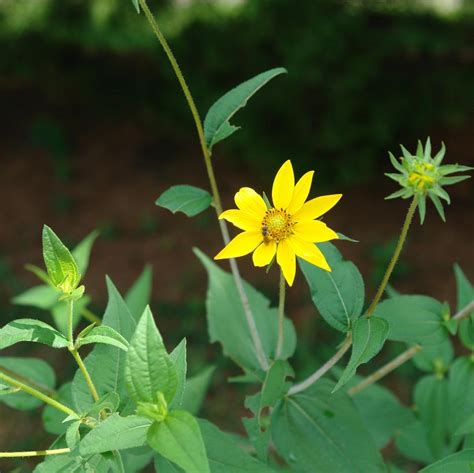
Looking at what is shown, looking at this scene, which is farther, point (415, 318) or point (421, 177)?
point (415, 318)

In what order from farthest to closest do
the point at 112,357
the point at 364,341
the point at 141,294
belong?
1. the point at 141,294
2. the point at 112,357
3. the point at 364,341

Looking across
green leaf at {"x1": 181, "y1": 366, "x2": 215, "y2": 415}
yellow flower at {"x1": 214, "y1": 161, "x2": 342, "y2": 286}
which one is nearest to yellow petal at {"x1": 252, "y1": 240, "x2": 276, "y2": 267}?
yellow flower at {"x1": 214, "y1": 161, "x2": 342, "y2": 286}

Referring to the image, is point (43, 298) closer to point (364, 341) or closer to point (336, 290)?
Answer: point (336, 290)

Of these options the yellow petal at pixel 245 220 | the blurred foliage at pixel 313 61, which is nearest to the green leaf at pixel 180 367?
the yellow petal at pixel 245 220

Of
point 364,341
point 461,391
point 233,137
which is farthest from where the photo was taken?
point 233,137

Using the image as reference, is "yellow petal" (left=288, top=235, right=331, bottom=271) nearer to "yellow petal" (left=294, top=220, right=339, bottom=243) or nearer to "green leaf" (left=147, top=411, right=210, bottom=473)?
"yellow petal" (left=294, top=220, right=339, bottom=243)

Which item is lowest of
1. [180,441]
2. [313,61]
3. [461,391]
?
[180,441]

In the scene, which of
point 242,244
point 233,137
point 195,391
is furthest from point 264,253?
point 233,137

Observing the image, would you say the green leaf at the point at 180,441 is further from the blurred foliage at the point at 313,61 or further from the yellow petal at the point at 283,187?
the blurred foliage at the point at 313,61
